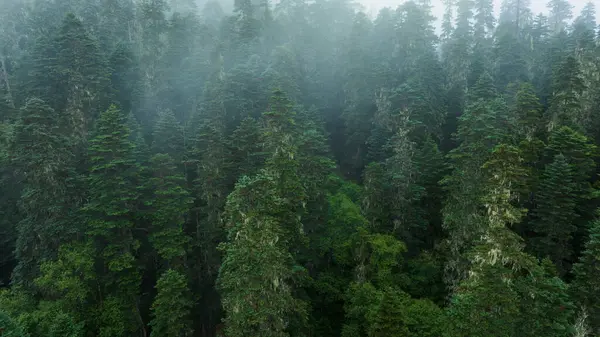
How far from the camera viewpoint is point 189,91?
4622cm

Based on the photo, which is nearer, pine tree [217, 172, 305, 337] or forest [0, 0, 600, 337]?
pine tree [217, 172, 305, 337]

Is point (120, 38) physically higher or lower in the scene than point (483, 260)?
higher

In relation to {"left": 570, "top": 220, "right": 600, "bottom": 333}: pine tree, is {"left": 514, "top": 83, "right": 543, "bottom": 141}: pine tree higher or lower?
higher

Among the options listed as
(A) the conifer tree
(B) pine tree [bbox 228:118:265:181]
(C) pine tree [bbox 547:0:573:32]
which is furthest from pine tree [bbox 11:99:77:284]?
(C) pine tree [bbox 547:0:573:32]

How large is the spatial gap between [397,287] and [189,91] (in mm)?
34580

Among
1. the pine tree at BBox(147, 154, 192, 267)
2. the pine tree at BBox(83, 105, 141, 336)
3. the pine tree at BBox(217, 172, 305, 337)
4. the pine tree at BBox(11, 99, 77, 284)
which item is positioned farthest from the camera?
the pine tree at BBox(147, 154, 192, 267)

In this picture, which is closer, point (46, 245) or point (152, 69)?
point (46, 245)

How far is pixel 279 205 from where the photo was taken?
22.9m

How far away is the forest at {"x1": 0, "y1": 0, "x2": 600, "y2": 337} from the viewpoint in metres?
19.5

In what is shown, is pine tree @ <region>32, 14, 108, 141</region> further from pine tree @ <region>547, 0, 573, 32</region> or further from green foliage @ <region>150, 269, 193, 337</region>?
pine tree @ <region>547, 0, 573, 32</region>

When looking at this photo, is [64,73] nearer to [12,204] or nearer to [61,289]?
[12,204]

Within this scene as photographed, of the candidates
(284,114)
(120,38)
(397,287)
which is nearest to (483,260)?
(397,287)

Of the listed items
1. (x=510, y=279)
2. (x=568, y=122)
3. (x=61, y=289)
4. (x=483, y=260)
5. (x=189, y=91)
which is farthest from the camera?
(x=189, y=91)

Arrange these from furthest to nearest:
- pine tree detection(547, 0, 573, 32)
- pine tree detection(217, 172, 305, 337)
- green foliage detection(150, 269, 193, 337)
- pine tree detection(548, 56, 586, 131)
Answer: pine tree detection(547, 0, 573, 32)
pine tree detection(548, 56, 586, 131)
green foliage detection(150, 269, 193, 337)
pine tree detection(217, 172, 305, 337)
